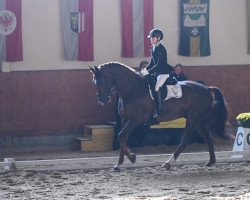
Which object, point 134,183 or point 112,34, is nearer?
point 134,183

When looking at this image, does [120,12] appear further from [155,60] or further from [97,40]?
[155,60]

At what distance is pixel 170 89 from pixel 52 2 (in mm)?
5130

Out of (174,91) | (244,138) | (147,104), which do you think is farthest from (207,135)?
(147,104)

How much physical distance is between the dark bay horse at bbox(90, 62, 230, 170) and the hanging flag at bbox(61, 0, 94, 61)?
4468 millimetres

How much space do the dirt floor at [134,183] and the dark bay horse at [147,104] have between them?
1.60 ft

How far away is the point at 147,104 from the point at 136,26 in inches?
208

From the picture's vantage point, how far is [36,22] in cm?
1758

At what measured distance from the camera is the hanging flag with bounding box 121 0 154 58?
1822cm

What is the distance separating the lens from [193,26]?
738 inches

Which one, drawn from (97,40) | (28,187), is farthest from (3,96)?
(28,187)

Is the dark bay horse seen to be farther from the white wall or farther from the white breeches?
the white wall

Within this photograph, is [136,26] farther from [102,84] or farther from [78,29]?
[102,84]

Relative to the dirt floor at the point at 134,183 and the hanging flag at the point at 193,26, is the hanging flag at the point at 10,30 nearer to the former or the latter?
the hanging flag at the point at 193,26

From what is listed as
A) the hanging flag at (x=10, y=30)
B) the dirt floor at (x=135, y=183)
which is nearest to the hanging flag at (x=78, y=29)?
the hanging flag at (x=10, y=30)
